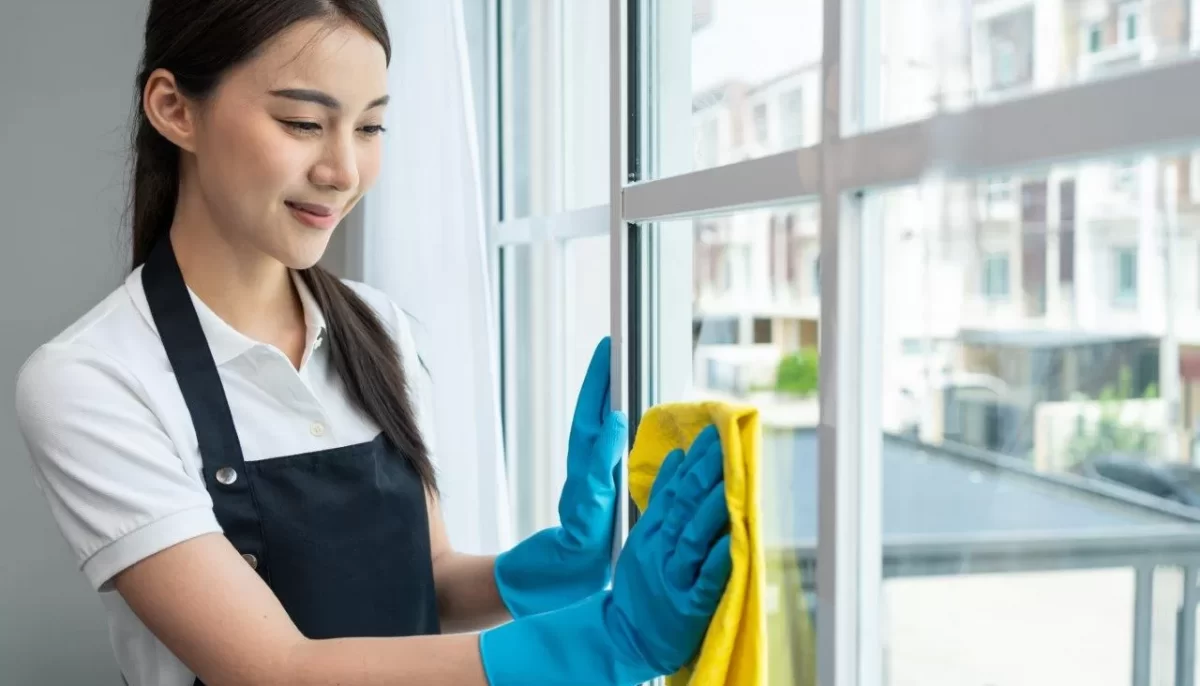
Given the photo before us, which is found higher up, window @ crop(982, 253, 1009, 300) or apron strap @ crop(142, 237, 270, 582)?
window @ crop(982, 253, 1009, 300)

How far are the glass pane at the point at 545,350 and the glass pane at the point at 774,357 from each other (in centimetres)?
41

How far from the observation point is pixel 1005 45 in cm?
56

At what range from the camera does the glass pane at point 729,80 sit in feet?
2.58

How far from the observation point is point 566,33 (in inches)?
61.1

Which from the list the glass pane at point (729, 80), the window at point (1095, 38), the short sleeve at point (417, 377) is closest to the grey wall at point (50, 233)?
the short sleeve at point (417, 377)

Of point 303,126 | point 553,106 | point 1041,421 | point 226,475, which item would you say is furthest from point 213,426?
point 1041,421

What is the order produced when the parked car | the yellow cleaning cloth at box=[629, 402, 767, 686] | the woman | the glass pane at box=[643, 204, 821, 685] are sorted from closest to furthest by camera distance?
1. the parked car
2. the yellow cleaning cloth at box=[629, 402, 767, 686]
3. the glass pane at box=[643, 204, 821, 685]
4. the woman

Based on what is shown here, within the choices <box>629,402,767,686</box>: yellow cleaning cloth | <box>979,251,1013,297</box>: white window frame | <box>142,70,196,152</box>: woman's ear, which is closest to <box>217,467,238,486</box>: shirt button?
<box>142,70,196,152</box>: woman's ear

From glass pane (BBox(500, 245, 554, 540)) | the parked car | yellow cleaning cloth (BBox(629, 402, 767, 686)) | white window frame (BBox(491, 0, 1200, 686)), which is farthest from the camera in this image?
glass pane (BBox(500, 245, 554, 540))

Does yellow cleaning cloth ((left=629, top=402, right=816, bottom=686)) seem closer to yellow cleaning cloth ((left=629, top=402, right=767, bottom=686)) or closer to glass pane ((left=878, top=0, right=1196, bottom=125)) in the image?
yellow cleaning cloth ((left=629, top=402, right=767, bottom=686))

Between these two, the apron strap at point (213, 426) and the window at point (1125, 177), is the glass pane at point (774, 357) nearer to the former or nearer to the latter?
the window at point (1125, 177)

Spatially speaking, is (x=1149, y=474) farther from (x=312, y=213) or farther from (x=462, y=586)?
(x=462, y=586)

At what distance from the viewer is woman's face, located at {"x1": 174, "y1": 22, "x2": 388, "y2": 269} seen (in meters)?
1.05

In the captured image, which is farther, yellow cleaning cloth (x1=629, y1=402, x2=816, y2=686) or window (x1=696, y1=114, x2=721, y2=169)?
window (x1=696, y1=114, x2=721, y2=169)
